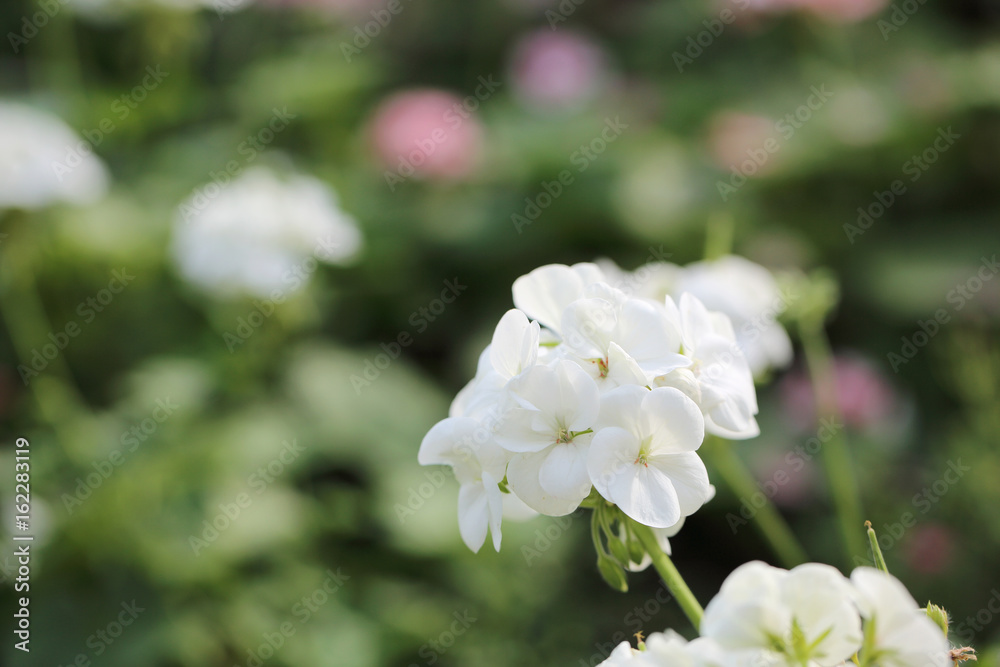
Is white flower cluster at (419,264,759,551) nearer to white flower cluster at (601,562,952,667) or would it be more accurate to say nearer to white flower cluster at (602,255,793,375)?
white flower cluster at (601,562,952,667)

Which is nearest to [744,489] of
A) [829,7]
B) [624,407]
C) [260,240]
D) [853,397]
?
[624,407]

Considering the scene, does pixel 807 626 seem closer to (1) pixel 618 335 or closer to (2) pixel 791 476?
(1) pixel 618 335

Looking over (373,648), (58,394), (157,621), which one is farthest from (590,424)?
(58,394)

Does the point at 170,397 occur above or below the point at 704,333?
below

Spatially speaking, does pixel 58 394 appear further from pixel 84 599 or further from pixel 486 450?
pixel 486 450

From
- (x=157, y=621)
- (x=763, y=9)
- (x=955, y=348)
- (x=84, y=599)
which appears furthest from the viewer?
(x=763, y=9)

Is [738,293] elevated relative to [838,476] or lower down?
elevated
